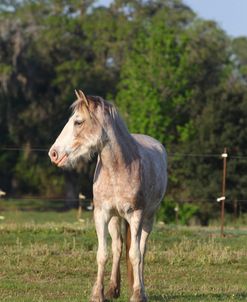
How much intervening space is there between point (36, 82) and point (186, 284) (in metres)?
41.6

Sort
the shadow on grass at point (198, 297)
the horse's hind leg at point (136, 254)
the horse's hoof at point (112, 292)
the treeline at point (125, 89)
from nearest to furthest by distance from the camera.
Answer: the horse's hind leg at point (136, 254) < the shadow on grass at point (198, 297) < the horse's hoof at point (112, 292) < the treeline at point (125, 89)

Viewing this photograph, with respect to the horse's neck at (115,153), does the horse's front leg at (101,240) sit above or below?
below

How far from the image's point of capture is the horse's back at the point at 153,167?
10.1 m

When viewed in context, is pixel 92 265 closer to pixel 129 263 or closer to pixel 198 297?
pixel 129 263

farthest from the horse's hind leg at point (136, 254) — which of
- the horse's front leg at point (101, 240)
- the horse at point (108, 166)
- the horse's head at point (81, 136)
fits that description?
the horse's head at point (81, 136)

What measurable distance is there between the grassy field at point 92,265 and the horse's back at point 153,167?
1.17 m

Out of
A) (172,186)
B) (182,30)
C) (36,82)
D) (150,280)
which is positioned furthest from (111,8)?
(150,280)

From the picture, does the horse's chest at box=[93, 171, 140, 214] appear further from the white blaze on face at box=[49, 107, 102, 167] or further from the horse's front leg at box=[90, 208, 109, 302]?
the white blaze on face at box=[49, 107, 102, 167]

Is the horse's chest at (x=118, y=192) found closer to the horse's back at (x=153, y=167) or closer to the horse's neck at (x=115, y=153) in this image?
the horse's neck at (x=115, y=153)

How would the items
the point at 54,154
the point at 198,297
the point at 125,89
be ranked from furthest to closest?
the point at 125,89 < the point at 198,297 < the point at 54,154

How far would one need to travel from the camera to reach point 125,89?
54.6 m

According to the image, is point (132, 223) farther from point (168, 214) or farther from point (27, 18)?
point (27, 18)

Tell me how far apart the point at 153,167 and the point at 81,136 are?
113cm

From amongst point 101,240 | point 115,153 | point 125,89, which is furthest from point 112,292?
point 125,89
